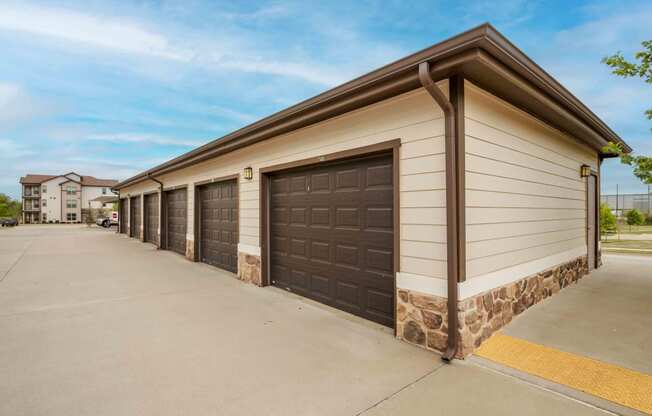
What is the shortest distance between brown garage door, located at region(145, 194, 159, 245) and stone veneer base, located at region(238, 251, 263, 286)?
25.4 feet

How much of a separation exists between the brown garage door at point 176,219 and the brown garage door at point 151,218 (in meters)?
1.69

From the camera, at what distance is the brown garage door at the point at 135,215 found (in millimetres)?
15545

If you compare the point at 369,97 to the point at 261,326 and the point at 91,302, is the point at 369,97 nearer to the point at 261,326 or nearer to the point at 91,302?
the point at 261,326

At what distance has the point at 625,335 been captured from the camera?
3299 millimetres

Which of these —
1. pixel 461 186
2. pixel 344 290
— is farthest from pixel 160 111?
pixel 461 186

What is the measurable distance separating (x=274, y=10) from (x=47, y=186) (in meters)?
53.8

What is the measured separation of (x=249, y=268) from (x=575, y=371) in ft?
16.7

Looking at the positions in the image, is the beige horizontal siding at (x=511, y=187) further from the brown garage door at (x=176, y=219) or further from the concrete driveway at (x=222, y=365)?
the brown garage door at (x=176, y=219)

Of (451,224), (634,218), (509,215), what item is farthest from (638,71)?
(634,218)

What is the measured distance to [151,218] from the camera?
43.9 ft

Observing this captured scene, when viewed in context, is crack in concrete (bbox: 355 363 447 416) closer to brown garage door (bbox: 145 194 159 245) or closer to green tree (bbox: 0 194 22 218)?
brown garage door (bbox: 145 194 159 245)

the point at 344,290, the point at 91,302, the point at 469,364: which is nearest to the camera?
the point at 469,364

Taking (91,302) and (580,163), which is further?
(580,163)

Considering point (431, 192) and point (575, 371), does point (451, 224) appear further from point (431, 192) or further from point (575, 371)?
point (575, 371)
